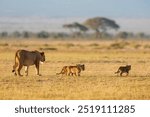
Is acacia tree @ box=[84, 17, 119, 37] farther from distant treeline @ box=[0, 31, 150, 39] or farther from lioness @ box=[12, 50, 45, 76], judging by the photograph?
lioness @ box=[12, 50, 45, 76]

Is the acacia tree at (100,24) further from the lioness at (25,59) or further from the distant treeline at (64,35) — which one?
the lioness at (25,59)

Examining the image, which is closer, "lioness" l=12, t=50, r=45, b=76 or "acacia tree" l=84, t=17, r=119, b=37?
"lioness" l=12, t=50, r=45, b=76

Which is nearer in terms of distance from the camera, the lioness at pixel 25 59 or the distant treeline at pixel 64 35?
the lioness at pixel 25 59

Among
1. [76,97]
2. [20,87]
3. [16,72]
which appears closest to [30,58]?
[16,72]

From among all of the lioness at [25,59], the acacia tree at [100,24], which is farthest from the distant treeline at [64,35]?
the lioness at [25,59]

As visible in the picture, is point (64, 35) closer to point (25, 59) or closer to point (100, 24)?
point (100, 24)

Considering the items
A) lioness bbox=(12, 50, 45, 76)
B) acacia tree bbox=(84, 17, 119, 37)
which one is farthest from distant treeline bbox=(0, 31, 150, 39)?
lioness bbox=(12, 50, 45, 76)

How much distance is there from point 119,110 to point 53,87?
5.05m

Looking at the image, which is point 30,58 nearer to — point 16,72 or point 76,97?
point 16,72

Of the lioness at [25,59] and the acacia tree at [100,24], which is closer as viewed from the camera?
the lioness at [25,59]

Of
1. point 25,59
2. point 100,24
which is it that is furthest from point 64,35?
point 25,59

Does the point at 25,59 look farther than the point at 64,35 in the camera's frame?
No

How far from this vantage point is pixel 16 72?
2227 centimetres

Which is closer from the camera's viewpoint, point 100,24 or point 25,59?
point 25,59
